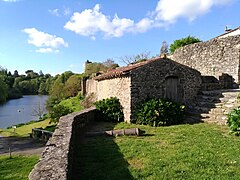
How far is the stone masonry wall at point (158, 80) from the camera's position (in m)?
12.7

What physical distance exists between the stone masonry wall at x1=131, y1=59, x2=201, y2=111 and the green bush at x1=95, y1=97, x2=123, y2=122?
1.09m

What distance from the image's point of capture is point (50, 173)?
4180 mm

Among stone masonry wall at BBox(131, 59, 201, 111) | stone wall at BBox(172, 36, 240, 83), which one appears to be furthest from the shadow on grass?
stone wall at BBox(172, 36, 240, 83)

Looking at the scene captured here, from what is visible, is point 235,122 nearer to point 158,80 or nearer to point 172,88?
point 172,88

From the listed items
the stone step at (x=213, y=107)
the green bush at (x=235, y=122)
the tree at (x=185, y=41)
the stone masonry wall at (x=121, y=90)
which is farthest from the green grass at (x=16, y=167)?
the tree at (x=185, y=41)

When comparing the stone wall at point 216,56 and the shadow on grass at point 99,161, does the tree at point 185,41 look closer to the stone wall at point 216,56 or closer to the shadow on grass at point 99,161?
the stone wall at point 216,56

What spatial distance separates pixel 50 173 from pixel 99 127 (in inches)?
294

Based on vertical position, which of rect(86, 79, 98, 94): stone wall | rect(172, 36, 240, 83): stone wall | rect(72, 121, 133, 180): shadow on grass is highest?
rect(172, 36, 240, 83): stone wall

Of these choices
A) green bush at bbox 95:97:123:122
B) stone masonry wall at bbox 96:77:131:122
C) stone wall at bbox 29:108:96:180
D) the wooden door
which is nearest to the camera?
stone wall at bbox 29:108:96:180

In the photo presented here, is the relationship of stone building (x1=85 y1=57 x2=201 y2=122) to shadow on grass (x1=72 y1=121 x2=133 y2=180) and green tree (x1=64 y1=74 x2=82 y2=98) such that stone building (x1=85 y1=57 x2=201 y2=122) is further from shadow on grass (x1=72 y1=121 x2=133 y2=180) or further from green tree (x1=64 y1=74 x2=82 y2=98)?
green tree (x1=64 y1=74 x2=82 y2=98)

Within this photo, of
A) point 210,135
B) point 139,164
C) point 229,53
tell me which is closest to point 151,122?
point 210,135

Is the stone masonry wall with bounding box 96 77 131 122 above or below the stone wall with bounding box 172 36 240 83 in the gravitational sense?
below

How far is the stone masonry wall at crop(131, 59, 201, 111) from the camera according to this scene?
12664 millimetres

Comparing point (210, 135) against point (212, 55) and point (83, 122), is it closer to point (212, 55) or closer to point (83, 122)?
point (83, 122)
